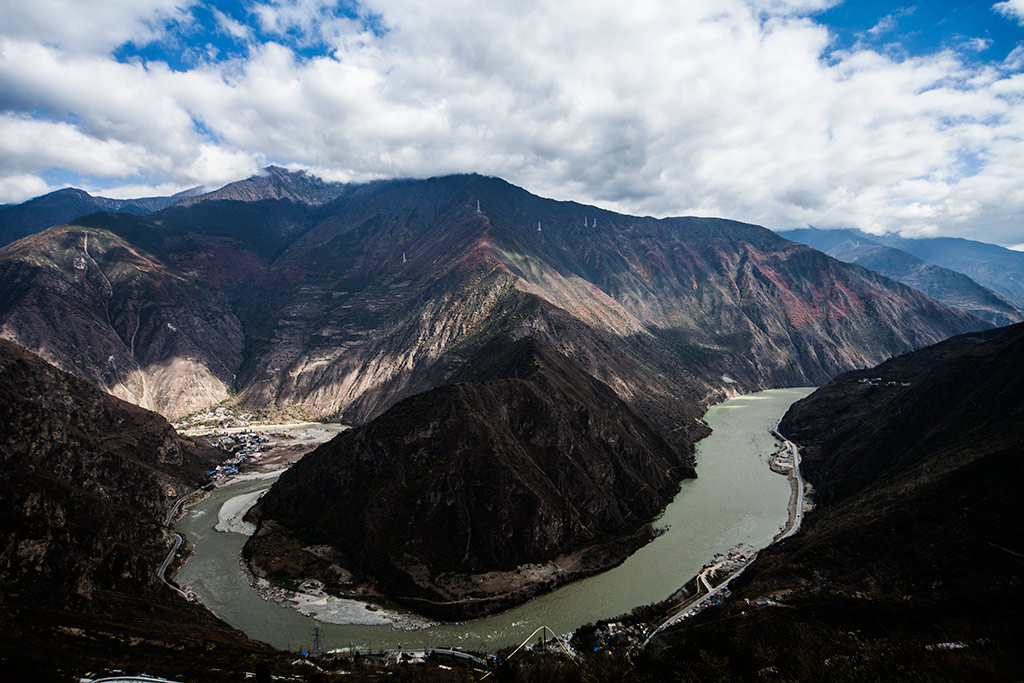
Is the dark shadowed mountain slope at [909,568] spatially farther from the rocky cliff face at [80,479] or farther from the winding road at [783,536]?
the rocky cliff face at [80,479]

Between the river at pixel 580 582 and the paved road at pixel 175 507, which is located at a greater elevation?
the paved road at pixel 175 507

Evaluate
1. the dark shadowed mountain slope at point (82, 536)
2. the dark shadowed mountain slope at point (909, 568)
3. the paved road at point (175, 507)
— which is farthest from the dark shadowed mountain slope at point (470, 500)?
the dark shadowed mountain slope at point (909, 568)

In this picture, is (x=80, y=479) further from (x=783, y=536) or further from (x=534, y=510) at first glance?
(x=783, y=536)

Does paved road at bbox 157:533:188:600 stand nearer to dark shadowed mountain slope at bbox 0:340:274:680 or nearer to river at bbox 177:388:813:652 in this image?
dark shadowed mountain slope at bbox 0:340:274:680

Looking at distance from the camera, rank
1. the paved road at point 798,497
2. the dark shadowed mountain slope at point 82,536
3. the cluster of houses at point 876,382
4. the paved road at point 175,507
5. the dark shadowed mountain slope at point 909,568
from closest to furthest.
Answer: the dark shadowed mountain slope at point 909,568 → the dark shadowed mountain slope at point 82,536 → the paved road at point 798,497 → the paved road at point 175,507 → the cluster of houses at point 876,382

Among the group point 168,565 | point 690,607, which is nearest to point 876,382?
point 690,607

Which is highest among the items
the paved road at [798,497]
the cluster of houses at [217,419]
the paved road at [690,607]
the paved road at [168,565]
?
the cluster of houses at [217,419]
